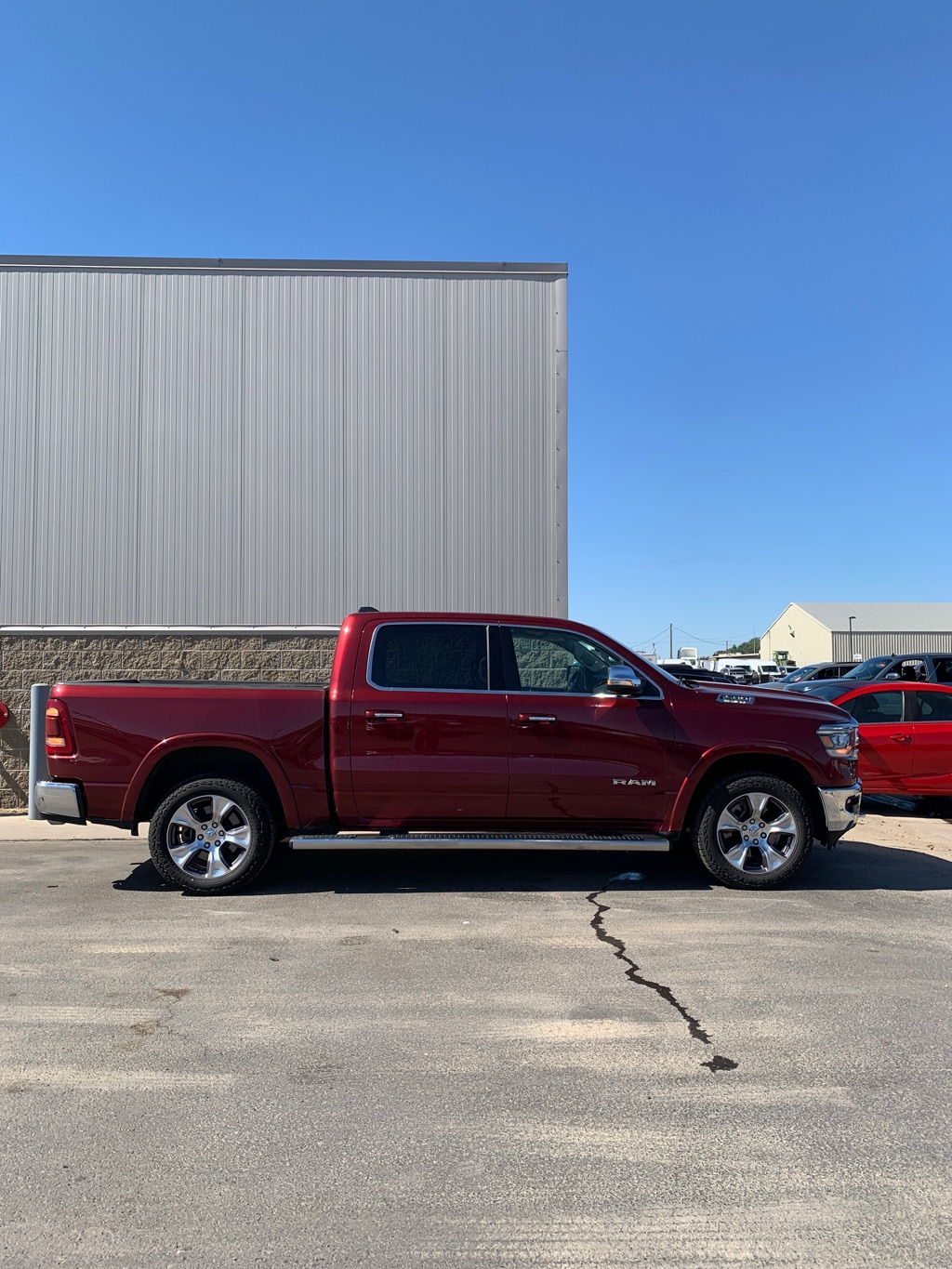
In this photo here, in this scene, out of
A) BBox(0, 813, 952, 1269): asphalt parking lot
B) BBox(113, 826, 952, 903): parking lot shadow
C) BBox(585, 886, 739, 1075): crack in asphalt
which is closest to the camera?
BBox(0, 813, 952, 1269): asphalt parking lot

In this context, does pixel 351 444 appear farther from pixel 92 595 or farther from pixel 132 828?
pixel 132 828

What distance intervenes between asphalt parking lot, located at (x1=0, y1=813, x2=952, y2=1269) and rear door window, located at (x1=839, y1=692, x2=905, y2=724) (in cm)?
424

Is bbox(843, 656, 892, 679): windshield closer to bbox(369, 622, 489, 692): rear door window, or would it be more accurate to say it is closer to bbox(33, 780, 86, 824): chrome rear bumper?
bbox(369, 622, 489, 692): rear door window

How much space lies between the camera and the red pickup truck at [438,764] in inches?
274

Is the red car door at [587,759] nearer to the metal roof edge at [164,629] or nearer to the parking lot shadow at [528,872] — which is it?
the parking lot shadow at [528,872]

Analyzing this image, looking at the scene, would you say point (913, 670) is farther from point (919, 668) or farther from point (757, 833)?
point (757, 833)

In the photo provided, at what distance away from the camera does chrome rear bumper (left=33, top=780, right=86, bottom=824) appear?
22.8 feet

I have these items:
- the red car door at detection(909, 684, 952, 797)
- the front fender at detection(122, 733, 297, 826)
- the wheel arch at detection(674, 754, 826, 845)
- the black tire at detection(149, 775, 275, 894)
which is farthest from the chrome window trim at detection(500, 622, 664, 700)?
the red car door at detection(909, 684, 952, 797)

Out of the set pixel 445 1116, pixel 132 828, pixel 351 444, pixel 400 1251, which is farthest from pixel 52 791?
pixel 351 444

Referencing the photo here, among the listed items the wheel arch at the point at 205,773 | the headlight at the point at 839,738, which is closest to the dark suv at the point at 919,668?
the headlight at the point at 839,738

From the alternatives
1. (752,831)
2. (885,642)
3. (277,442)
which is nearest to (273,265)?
(277,442)

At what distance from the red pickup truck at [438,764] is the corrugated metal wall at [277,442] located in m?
5.48

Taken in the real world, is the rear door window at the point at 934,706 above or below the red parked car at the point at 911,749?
above

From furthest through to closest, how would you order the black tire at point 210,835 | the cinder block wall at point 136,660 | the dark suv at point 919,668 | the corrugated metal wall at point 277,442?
the dark suv at point 919,668 < the corrugated metal wall at point 277,442 < the cinder block wall at point 136,660 < the black tire at point 210,835
